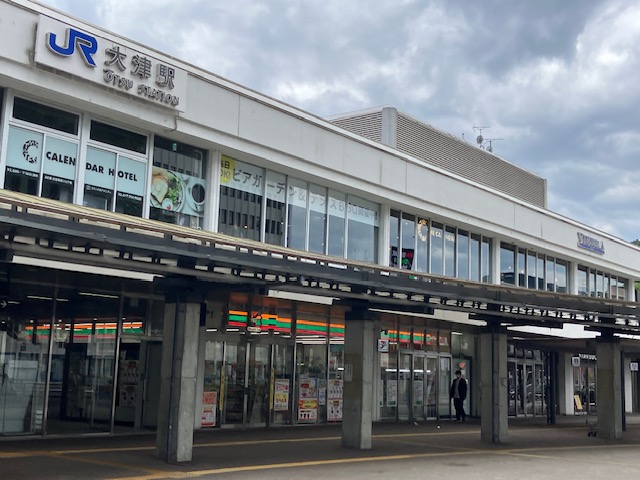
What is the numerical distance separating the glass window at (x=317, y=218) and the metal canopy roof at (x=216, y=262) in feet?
15.5

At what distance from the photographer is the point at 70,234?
911cm

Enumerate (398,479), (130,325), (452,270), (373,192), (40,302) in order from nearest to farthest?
(398,479), (40,302), (130,325), (373,192), (452,270)

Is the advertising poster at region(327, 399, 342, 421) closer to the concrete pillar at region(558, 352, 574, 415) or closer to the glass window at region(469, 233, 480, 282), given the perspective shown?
the glass window at region(469, 233, 480, 282)

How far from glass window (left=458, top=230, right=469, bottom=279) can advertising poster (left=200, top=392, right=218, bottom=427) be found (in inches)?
445

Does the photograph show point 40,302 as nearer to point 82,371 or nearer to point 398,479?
point 82,371

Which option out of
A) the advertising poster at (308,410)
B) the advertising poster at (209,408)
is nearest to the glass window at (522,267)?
the advertising poster at (308,410)

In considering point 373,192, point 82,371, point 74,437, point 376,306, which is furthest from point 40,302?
point 373,192

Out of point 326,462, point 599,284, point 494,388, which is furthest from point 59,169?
point 599,284

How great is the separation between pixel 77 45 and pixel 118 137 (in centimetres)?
224

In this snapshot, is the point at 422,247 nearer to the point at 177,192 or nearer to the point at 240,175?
the point at 240,175

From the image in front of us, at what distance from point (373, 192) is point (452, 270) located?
229 inches


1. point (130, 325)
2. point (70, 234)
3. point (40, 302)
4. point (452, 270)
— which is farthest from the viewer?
point (452, 270)

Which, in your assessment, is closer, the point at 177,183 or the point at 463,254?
the point at 177,183

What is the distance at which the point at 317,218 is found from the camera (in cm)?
2139
